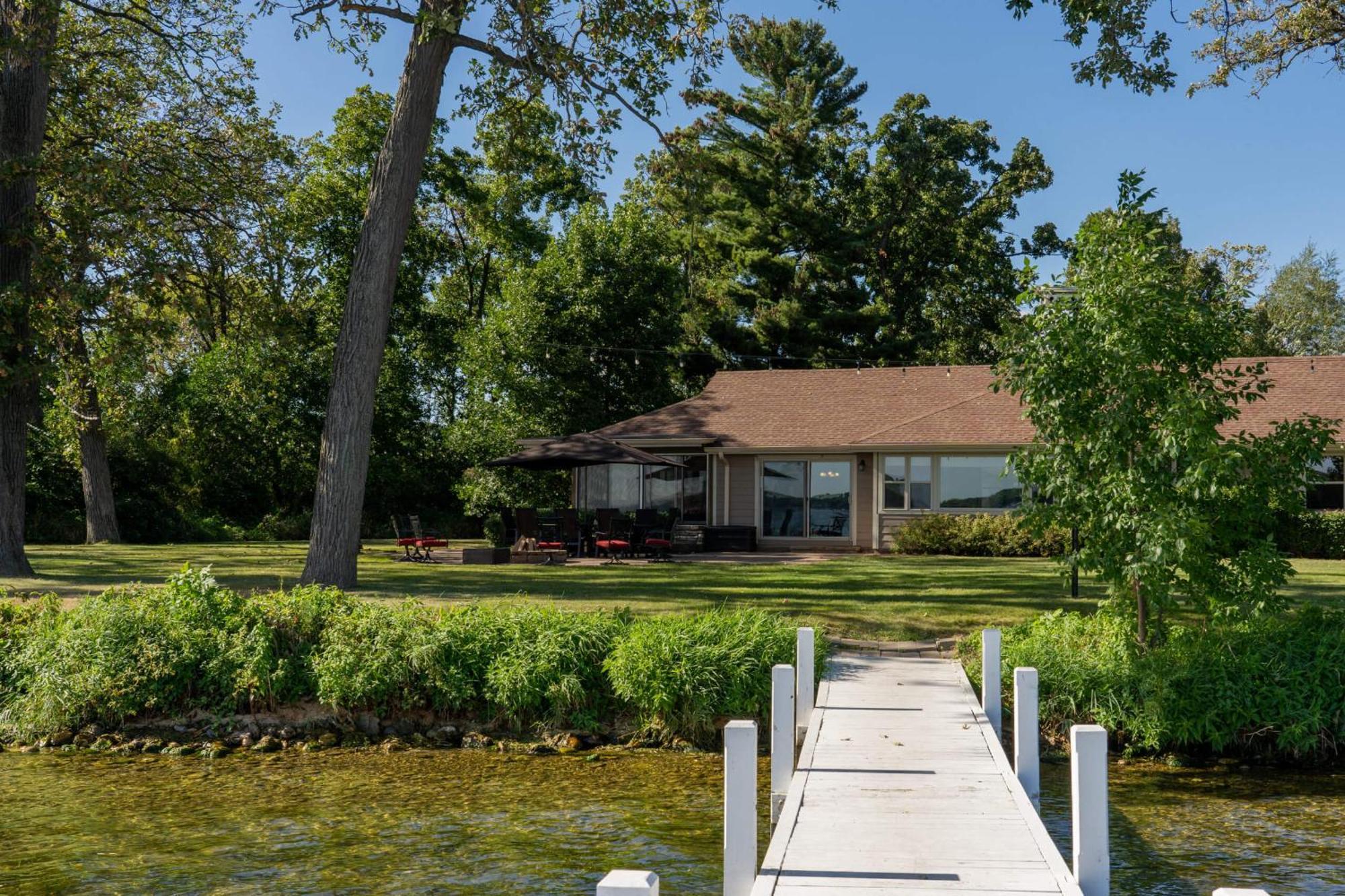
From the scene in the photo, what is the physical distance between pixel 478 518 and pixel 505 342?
19.4 ft

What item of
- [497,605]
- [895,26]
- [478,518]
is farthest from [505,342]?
[497,605]

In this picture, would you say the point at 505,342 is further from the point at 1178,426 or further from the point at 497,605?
the point at 1178,426

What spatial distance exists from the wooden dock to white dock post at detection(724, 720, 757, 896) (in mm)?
106

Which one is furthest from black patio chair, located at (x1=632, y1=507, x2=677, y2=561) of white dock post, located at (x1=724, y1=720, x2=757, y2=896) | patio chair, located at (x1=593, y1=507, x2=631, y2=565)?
white dock post, located at (x1=724, y1=720, x2=757, y2=896)

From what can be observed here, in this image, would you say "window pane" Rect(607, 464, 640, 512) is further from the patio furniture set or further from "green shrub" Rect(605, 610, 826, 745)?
"green shrub" Rect(605, 610, 826, 745)

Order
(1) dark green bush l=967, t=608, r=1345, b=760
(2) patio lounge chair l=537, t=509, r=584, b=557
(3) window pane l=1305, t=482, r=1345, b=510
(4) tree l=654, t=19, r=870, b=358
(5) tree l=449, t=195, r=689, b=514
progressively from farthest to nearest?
1. (4) tree l=654, t=19, r=870, b=358
2. (5) tree l=449, t=195, r=689, b=514
3. (3) window pane l=1305, t=482, r=1345, b=510
4. (2) patio lounge chair l=537, t=509, r=584, b=557
5. (1) dark green bush l=967, t=608, r=1345, b=760

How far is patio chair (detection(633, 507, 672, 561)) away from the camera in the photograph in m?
23.0

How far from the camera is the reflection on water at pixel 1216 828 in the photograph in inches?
291

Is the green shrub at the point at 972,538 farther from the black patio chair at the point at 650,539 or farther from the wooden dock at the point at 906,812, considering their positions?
the wooden dock at the point at 906,812

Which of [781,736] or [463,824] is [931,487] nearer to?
[463,824]

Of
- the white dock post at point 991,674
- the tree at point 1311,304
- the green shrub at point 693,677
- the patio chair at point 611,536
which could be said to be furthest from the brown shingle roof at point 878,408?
the tree at point 1311,304

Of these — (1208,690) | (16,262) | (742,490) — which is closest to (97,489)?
(16,262)

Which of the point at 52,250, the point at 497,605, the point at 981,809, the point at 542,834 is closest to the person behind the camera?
the point at 981,809

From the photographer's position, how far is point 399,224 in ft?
53.6
